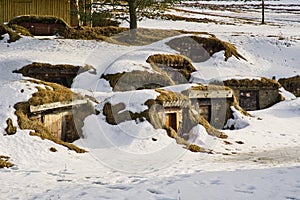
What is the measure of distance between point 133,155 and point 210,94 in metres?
7.35

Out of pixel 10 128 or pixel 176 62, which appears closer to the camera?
pixel 10 128

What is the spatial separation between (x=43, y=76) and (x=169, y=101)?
986cm

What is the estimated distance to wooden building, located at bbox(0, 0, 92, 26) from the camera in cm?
3353

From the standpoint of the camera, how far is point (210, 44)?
30.6 metres

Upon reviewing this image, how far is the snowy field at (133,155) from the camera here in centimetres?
816

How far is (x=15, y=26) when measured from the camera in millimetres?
29125

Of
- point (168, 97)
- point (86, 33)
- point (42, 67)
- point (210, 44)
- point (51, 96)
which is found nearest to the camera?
point (51, 96)

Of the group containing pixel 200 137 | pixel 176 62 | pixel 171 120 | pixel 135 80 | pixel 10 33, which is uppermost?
pixel 10 33

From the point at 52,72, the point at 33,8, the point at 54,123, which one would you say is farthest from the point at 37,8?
the point at 54,123

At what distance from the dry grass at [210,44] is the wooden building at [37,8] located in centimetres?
844

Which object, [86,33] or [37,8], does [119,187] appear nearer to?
[86,33]

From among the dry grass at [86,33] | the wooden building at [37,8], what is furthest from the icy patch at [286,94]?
the wooden building at [37,8]

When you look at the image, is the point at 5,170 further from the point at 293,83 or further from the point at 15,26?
the point at 293,83

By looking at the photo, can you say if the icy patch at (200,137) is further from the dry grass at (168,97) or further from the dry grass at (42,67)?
the dry grass at (42,67)
